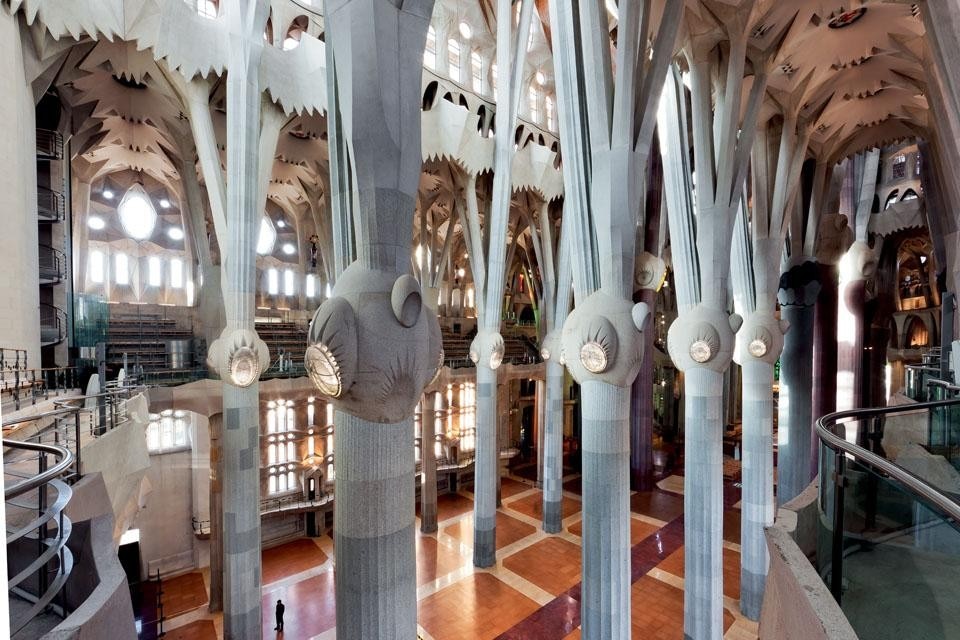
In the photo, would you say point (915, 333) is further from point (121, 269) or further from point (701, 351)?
point (121, 269)

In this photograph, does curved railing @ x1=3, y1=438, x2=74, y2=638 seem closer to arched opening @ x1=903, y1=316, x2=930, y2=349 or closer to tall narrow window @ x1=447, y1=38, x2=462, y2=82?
tall narrow window @ x1=447, y1=38, x2=462, y2=82

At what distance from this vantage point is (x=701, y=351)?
670cm

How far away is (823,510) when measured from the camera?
2.40m

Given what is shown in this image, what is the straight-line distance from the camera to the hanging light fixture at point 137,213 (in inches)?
687

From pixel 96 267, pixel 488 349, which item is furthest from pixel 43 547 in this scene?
pixel 96 267

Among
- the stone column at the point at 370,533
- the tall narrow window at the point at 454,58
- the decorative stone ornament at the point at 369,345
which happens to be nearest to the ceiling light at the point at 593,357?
the decorative stone ornament at the point at 369,345

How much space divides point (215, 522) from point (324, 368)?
912 centimetres

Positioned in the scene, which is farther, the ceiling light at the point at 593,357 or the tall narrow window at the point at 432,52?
the tall narrow window at the point at 432,52

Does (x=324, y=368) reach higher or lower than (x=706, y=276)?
lower

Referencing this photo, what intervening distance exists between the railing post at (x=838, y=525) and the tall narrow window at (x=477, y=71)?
14.0 meters

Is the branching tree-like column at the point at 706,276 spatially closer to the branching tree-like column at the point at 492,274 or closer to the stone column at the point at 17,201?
the branching tree-like column at the point at 492,274

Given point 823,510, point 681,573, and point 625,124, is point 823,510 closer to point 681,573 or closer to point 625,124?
point 625,124

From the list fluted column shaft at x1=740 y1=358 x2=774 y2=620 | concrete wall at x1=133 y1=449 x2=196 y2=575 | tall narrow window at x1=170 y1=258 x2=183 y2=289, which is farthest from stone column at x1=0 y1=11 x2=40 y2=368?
tall narrow window at x1=170 y1=258 x2=183 y2=289

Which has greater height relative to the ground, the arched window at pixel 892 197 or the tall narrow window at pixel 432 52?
the tall narrow window at pixel 432 52
